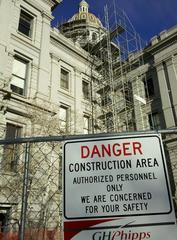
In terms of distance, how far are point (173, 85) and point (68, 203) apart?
2200cm

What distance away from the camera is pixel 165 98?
75.3ft

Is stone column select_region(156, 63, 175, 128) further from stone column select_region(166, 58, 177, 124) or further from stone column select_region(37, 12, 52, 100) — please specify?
stone column select_region(37, 12, 52, 100)

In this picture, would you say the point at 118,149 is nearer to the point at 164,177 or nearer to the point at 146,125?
the point at 164,177

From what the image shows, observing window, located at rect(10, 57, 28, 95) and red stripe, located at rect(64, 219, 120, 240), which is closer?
red stripe, located at rect(64, 219, 120, 240)

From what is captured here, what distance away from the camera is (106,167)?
97.9 inches

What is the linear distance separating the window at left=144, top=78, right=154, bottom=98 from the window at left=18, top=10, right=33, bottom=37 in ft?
38.6

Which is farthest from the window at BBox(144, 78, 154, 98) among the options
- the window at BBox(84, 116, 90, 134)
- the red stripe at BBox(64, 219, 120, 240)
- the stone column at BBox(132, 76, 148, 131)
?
the red stripe at BBox(64, 219, 120, 240)

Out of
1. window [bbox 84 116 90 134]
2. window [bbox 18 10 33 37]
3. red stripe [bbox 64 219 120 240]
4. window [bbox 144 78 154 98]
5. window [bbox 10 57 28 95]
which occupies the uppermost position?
window [bbox 18 10 33 37]

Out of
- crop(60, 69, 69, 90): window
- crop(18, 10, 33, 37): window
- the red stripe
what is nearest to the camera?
the red stripe

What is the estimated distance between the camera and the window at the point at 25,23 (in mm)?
20066

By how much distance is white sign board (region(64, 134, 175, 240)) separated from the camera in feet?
7.36

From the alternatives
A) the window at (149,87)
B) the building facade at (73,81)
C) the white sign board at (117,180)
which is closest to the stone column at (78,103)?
the building facade at (73,81)

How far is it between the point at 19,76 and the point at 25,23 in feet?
16.7

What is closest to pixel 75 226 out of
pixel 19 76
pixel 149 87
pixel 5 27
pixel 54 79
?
pixel 19 76
